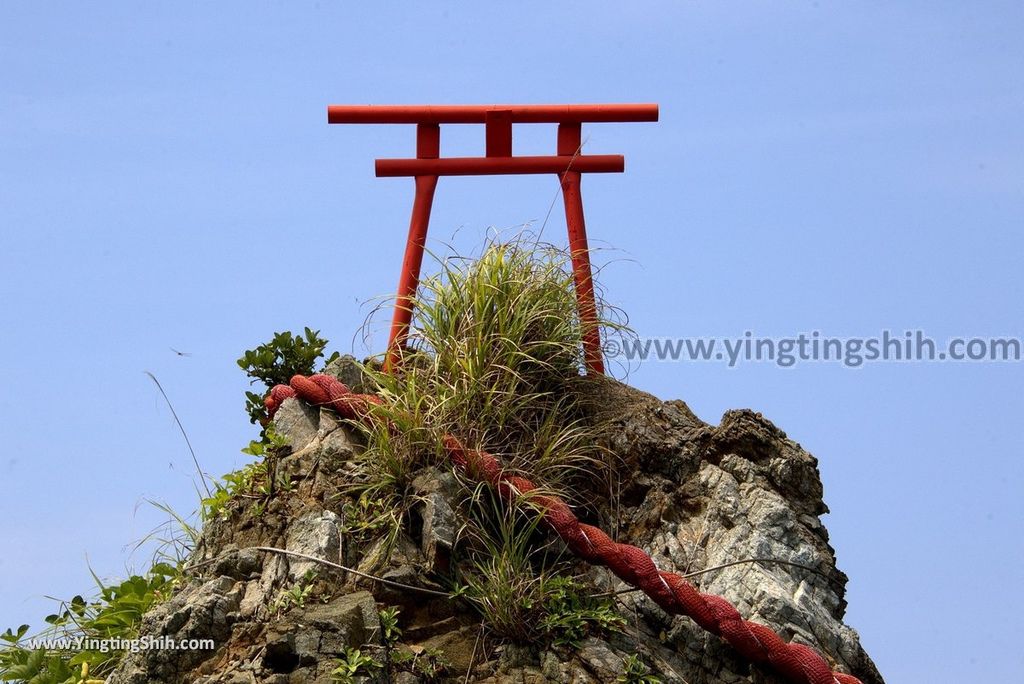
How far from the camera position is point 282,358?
986 cm

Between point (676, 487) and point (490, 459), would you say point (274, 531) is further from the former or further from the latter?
point (676, 487)

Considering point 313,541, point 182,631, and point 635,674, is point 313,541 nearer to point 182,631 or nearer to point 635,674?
point 182,631

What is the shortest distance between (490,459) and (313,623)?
1.47m

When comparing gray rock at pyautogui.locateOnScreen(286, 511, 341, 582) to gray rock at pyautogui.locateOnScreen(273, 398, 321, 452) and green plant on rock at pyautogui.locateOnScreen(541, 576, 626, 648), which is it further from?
green plant on rock at pyautogui.locateOnScreen(541, 576, 626, 648)

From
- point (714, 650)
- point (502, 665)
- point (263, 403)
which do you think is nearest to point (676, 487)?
point (714, 650)

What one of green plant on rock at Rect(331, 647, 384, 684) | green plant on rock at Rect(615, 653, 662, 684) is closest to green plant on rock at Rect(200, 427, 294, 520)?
green plant on rock at Rect(331, 647, 384, 684)

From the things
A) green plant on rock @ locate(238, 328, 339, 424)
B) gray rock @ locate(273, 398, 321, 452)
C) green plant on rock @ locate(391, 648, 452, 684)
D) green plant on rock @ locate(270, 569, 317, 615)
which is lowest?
green plant on rock @ locate(391, 648, 452, 684)

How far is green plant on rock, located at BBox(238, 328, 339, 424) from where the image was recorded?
9.82 meters

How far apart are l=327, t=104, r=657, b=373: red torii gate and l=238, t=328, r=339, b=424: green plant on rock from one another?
92 cm

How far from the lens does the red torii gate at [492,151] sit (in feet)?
31.7

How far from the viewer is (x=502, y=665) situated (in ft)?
24.6

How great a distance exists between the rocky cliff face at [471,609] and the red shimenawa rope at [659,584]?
19 centimetres

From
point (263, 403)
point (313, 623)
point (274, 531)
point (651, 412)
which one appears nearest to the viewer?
point (313, 623)

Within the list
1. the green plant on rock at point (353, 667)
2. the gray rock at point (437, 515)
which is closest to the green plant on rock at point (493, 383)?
the gray rock at point (437, 515)
